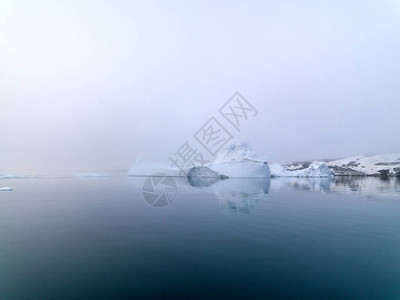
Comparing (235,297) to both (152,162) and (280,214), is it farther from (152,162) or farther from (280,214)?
(152,162)

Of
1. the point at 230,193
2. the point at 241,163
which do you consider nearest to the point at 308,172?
the point at 241,163

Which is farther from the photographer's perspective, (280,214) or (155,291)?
(280,214)

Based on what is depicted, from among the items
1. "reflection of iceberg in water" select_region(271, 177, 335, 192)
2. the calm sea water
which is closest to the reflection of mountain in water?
"reflection of iceberg in water" select_region(271, 177, 335, 192)

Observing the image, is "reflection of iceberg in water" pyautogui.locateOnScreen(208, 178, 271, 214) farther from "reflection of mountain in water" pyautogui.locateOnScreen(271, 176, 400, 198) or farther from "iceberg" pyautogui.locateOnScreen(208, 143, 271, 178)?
"iceberg" pyautogui.locateOnScreen(208, 143, 271, 178)

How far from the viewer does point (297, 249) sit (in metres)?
6.34

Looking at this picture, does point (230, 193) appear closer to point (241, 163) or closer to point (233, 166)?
point (241, 163)

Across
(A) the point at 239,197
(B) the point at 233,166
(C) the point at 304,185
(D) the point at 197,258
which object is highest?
(B) the point at 233,166

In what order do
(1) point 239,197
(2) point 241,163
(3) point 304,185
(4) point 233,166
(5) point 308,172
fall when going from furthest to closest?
(5) point 308,172
(4) point 233,166
(2) point 241,163
(3) point 304,185
(1) point 239,197

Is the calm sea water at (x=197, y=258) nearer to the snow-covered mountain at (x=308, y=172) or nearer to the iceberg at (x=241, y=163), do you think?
the iceberg at (x=241, y=163)

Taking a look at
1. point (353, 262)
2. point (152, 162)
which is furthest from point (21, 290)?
point (152, 162)

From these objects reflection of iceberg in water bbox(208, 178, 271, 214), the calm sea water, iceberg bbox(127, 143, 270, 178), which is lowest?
the calm sea water

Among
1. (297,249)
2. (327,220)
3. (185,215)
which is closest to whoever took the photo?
(297,249)

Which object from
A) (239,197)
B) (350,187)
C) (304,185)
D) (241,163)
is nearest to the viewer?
(239,197)

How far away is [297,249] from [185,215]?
5.97 meters
